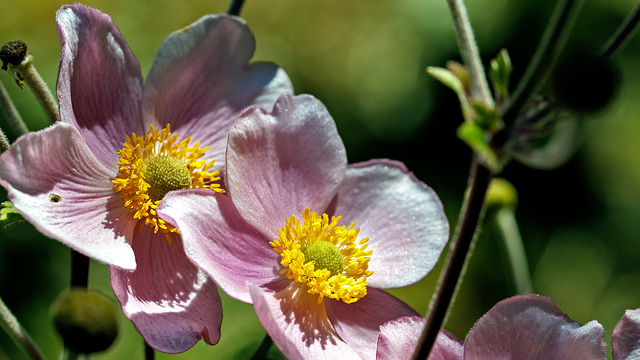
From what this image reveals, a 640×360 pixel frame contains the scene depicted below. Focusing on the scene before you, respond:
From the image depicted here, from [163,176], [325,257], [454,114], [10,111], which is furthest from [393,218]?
[454,114]

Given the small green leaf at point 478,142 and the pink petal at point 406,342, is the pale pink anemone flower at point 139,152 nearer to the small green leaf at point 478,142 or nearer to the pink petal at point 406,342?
the pink petal at point 406,342

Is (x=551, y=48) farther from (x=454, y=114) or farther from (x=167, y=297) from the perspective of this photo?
(x=454, y=114)

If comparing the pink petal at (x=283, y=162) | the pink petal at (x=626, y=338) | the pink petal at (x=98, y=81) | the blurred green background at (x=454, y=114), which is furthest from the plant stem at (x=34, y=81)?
the blurred green background at (x=454, y=114)

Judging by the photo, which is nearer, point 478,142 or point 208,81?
point 478,142

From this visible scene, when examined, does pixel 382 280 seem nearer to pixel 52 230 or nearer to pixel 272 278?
pixel 272 278

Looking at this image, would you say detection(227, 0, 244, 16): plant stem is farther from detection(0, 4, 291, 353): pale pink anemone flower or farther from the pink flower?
the pink flower
